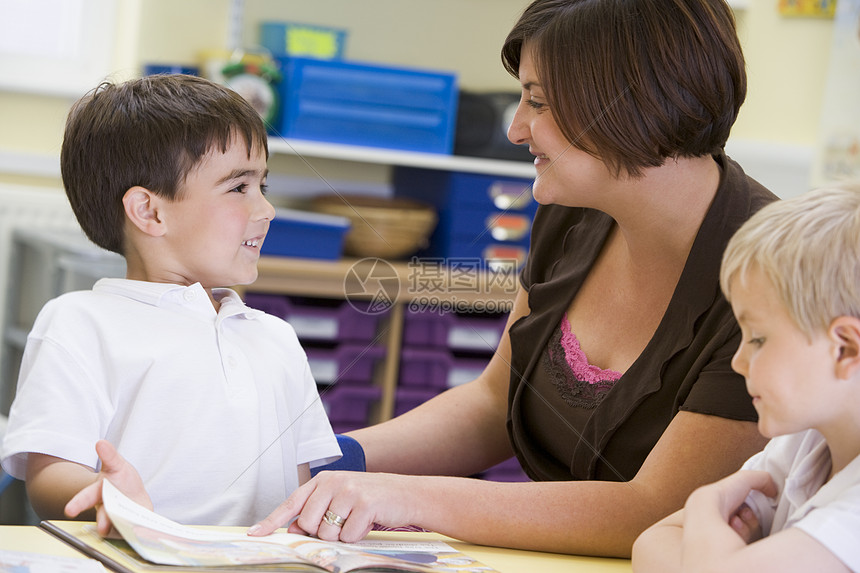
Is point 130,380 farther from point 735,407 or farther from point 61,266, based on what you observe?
point 61,266

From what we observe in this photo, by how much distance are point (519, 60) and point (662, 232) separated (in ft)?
0.86

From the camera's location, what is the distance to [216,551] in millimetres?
721

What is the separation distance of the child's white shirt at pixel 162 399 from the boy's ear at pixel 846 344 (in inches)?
21.8

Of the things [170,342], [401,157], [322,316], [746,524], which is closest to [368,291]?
[322,316]

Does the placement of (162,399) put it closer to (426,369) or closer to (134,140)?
(134,140)

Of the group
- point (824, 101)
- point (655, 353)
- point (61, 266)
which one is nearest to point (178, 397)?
point (655, 353)

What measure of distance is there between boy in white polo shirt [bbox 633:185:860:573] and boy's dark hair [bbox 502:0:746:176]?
1.04 ft

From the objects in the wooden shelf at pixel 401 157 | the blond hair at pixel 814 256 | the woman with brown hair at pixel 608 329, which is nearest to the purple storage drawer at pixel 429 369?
the wooden shelf at pixel 401 157

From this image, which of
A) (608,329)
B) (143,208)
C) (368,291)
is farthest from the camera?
(368,291)

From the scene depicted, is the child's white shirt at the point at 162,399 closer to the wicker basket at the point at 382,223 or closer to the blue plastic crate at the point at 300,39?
the wicker basket at the point at 382,223

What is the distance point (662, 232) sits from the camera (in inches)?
42.9

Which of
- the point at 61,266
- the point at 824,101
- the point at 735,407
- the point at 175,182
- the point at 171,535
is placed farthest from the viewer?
the point at 824,101

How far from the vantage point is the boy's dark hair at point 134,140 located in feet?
3.37

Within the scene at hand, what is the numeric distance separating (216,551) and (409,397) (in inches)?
64.3
